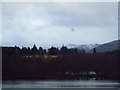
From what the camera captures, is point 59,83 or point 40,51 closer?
point 40,51

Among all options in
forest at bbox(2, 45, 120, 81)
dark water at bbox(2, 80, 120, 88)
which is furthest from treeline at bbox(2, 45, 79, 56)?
dark water at bbox(2, 80, 120, 88)

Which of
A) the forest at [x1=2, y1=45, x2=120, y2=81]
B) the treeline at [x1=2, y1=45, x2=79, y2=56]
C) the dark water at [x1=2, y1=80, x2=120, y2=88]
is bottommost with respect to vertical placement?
the dark water at [x1=2, y1=80, x2=120, y2=88]

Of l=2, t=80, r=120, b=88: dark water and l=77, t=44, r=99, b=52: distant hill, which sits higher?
l=77, t=44, r=99, b=52: distant hill

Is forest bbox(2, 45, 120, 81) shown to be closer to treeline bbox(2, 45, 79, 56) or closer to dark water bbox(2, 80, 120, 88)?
treeline bbox(2, 45, 79, 56)

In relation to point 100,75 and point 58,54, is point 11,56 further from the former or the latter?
point 100,75

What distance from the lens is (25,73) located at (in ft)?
24.0

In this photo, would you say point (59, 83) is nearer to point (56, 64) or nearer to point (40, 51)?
point (56, 64)

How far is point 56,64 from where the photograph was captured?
7.29m

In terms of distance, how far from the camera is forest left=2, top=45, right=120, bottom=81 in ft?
22.1

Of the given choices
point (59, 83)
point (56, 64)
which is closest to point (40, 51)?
point (56, 64)

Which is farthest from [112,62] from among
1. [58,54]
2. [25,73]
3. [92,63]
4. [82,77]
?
[25,73]

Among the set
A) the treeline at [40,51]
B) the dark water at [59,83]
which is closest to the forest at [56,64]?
the treeline at [40,51]

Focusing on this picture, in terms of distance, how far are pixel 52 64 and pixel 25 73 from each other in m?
0.77

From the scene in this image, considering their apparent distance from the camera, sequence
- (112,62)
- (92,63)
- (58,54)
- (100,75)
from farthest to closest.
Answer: (100,75), (58,54), (92,63), (112,62)
